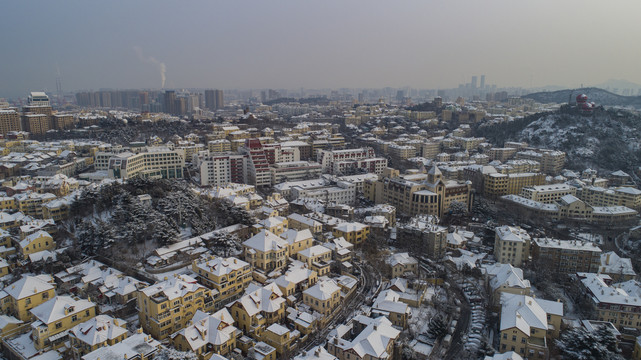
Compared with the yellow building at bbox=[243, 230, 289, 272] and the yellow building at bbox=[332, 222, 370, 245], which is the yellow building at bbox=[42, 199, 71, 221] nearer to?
the yellow building at bbox=[243, 230, 289, 272]

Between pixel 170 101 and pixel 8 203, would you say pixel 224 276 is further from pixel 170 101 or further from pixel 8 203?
pixel 170 101

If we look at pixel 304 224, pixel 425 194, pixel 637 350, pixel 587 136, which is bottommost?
pixel 637 350

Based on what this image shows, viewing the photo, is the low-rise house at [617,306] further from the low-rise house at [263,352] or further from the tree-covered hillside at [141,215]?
the tree-covered hillside at [141,215]

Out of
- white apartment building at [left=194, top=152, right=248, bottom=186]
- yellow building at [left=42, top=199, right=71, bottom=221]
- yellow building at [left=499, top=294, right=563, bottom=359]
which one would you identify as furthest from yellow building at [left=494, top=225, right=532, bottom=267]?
yellow building at [left=42, top=199, right=71, bottom=221]

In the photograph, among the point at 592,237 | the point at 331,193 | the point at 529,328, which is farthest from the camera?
the point at 331,193

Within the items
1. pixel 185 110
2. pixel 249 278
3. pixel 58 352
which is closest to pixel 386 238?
pixel 249 278

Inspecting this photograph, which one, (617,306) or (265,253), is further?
(265,253)

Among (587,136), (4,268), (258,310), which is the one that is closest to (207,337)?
(258,310)
